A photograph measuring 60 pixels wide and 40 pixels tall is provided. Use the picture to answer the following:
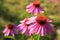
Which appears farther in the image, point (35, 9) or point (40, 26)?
point (35, 9)

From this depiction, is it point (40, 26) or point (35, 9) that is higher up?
point (35, 9)

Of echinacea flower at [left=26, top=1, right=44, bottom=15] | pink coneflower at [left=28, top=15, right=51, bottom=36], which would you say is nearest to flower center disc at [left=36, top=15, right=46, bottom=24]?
pink coneflower at [left=28, top=15, right=51, bottom=36]

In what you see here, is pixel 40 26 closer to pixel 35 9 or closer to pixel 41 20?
pixel 41 20

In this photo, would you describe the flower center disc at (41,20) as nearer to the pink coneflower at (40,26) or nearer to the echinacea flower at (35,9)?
the pink coneflower at (40,26)

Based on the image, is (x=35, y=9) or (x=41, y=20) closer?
(x=41, y=20)

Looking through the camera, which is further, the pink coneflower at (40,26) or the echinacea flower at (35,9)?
the echinacea flower at (35,9)

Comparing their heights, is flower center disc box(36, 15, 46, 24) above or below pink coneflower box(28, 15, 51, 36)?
above

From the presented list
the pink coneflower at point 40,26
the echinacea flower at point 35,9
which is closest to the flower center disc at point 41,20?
the pink coneflower at point 40,26

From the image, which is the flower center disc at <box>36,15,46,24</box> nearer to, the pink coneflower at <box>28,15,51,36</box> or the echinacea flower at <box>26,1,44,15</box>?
Result: the pink coneflower at <box>28,15,51,36</box>

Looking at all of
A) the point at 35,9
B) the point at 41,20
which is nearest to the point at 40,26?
the point at 41,20

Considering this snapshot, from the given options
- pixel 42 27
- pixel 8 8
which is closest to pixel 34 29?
pixel 42 27
